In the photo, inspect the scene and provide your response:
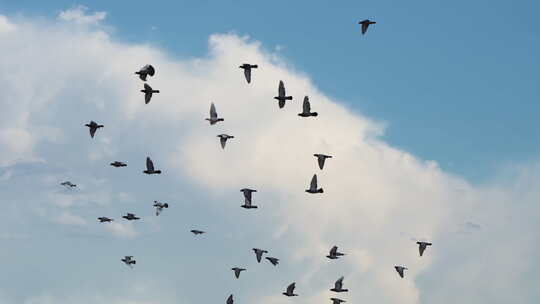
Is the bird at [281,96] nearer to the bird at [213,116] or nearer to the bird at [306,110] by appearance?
the bird at [306,110]

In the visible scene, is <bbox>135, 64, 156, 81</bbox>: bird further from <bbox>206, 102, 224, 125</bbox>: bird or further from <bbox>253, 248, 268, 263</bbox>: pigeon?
<bbox>253, 248, 268, 263</bbox>: pigeon

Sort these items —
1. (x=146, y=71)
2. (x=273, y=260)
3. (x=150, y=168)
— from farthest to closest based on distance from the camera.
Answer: (x=273, y=260)
(x=150, y=168)
(x=146, y=71)

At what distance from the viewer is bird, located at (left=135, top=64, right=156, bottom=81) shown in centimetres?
13025

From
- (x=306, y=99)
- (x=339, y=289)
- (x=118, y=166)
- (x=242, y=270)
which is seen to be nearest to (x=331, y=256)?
(x=339, y=289)

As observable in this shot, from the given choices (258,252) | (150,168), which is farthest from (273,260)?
(150,168)

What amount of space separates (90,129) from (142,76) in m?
23.5

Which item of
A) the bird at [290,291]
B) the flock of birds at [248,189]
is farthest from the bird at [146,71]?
the bird at [290,291]

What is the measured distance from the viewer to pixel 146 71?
13088 centimetres

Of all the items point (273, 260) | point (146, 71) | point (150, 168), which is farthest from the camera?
point (273, 260)

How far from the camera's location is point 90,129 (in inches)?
5896

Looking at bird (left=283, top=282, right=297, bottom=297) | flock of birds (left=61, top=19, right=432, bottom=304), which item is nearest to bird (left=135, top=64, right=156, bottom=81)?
flock of birds (left=61, top=19, right=432, bottom=304)

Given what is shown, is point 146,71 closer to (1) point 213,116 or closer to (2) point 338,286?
(1) point 213,116

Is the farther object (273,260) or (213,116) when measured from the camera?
(273,260)

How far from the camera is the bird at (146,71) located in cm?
13025
